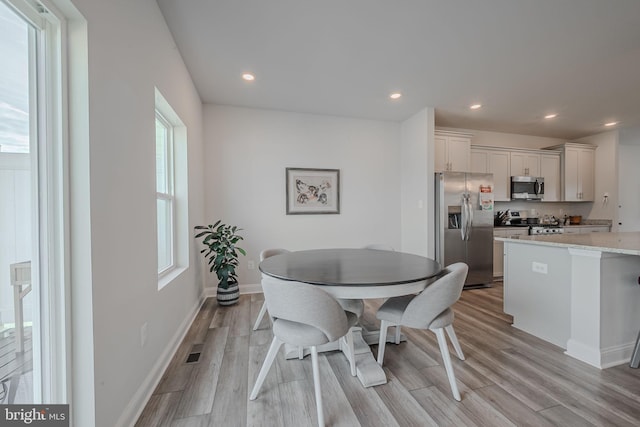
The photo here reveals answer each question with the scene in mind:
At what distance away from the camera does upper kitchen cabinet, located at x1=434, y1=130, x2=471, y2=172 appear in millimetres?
3922

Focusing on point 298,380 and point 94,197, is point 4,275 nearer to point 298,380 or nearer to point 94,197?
point 94,197

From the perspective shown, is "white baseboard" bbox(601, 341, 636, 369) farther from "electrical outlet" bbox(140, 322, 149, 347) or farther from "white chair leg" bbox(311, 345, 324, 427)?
"electrical outlet" bbox(140, 322, 149, 347)

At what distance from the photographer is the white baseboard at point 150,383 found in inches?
52.7

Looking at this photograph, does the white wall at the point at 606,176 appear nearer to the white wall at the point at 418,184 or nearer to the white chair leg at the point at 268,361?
the white wall at the point at 418,184

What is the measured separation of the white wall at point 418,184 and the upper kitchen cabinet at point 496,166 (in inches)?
46.7

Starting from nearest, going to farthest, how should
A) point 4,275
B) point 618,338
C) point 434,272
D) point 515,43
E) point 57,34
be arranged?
point 4,275 < point 57,34 < point 434,272 < point 618,338 < point 515,43

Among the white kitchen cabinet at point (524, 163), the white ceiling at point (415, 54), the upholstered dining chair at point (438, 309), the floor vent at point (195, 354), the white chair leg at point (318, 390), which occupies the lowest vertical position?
the floor vent at point (195, 354)

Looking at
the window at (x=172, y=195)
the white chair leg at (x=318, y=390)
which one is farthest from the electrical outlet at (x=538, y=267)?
the window at (x=172, y=195)

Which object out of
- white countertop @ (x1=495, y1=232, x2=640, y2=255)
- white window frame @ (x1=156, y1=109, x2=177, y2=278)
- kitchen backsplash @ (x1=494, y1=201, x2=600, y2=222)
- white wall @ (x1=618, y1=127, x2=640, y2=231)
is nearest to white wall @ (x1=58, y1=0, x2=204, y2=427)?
white window frame @ (x1=156, y1=109, x2=177, y2=278)

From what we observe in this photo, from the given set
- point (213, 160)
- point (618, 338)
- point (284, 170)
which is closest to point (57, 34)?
point (213, 160)

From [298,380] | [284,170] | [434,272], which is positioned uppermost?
[284,170]

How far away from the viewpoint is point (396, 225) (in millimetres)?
4223

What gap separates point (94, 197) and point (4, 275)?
382mm

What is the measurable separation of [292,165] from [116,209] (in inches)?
105
